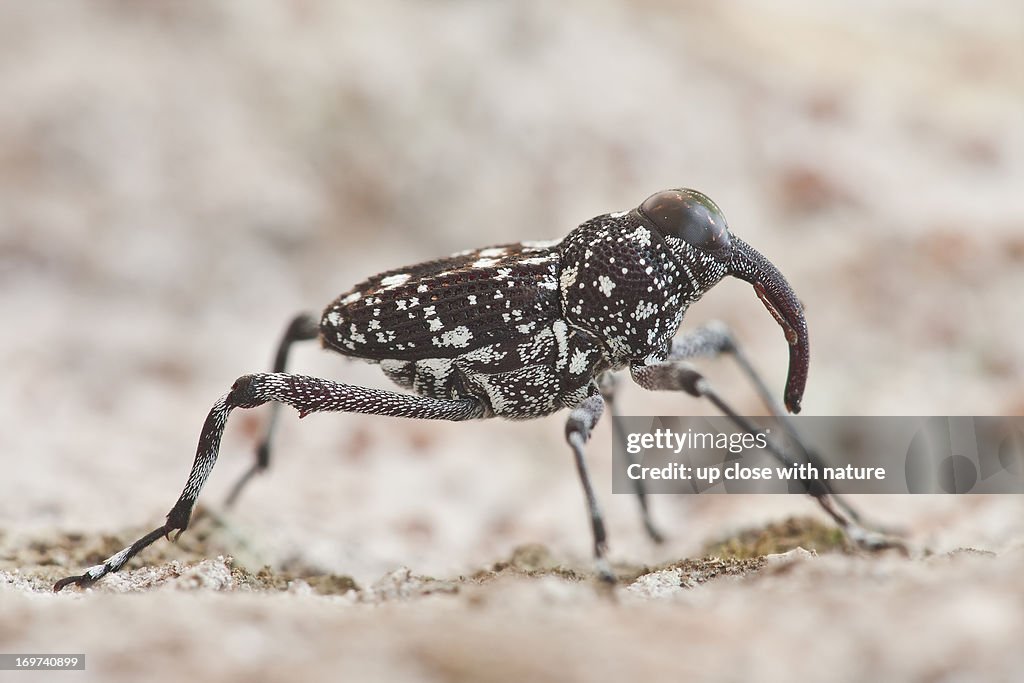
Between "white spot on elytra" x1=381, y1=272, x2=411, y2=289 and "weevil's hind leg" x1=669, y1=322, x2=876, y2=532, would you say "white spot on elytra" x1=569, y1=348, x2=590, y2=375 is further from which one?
"white spot on elytra" x1=381, y1=272, x2=411, y2=289

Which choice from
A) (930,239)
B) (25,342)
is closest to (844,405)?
(930,239)

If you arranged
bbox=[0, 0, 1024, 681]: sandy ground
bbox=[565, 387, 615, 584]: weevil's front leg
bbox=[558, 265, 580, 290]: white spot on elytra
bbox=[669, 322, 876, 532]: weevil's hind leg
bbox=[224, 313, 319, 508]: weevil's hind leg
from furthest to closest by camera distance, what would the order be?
bbox=[0, 0, 1024, 681]: sandy ground, bbox=[224, 313, 319, 508]: weevil's hind leg, bbox=[669, 322, 876, 532]: weevil's hind leg, bbox=[558, 265, 580, 290]: white spot on elytra, bbox=[565, 387, 615, 584]: weevil's front leg

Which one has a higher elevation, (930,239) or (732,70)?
(732,70)

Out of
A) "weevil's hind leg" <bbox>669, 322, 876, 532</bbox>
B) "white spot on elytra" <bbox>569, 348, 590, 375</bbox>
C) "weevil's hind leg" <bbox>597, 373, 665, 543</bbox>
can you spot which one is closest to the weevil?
"white spot on elytra" <bbox>569, 348, 590, 375</bbox>

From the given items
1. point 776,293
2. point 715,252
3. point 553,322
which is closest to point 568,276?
point 553,322

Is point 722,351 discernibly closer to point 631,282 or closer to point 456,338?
point 631,282

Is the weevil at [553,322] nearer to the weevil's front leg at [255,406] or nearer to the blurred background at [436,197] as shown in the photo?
the weevil's front leg at [255,406]

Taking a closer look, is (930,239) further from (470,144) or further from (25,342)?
(25,342)
